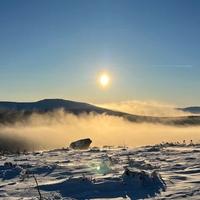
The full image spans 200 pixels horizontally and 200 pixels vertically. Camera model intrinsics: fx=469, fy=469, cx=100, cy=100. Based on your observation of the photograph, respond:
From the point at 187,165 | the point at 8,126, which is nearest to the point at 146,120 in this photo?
the point at 8,126

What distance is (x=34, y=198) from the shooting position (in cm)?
1080

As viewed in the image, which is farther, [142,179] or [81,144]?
[81,144]

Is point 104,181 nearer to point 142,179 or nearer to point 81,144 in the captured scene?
point 142,179

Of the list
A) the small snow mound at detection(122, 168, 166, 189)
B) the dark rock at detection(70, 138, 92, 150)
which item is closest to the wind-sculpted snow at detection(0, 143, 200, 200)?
the small snow mound at detection(122, 168, 166, 189)

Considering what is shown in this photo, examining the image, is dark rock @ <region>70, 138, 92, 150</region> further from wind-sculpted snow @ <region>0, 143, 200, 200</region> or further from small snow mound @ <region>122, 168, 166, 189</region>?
small snow mound @ <region>122, 168, 166, 189</region>

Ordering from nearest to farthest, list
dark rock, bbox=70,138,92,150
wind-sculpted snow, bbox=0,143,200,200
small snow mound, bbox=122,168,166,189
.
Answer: wind-sculpted snow, bbox=0,143,200,200
small snow mound, bbox=122,168,166,189
dark rock, bbox=70,138,92,150

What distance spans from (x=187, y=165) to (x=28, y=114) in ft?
223

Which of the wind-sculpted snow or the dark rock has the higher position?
the dark rock

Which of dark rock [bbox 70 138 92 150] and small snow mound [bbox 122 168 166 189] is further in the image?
dark rock [bbox 70 138 92 150]

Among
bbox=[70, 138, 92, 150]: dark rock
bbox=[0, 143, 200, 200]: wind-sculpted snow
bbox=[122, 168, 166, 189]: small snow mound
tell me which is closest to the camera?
bbox=[0, 143, 200, 200]: wind-sculpted snow

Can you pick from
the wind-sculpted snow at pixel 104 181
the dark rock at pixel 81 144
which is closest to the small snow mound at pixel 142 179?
the wind-sculpted snow at pixel 104 181

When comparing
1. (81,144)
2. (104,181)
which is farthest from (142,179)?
(81,144)

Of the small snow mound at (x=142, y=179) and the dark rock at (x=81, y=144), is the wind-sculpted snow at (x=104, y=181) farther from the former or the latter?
the dark rock at (x=81, y=144)

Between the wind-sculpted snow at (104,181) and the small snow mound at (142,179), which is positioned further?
the small snow mound at (142,179)
